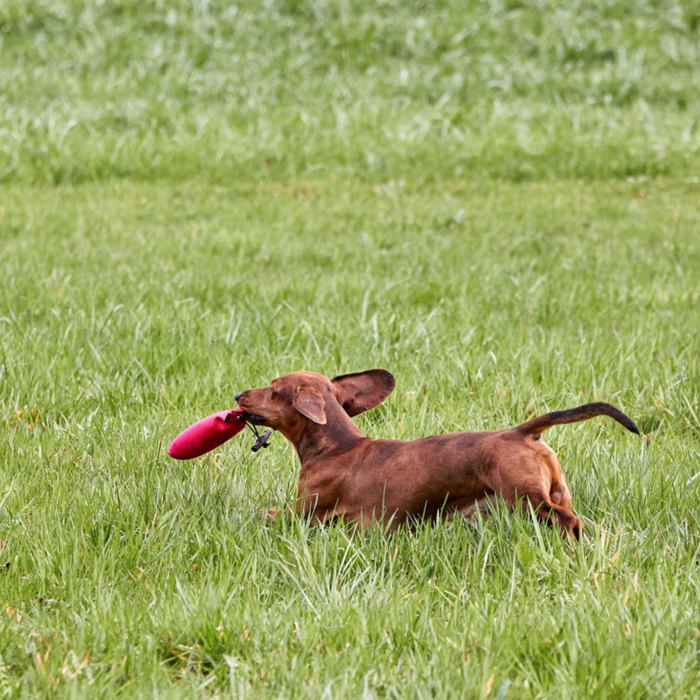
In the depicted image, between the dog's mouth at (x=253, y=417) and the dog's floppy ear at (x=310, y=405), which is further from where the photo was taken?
the dog's mouth at (x=253, y=417)

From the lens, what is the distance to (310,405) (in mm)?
2637

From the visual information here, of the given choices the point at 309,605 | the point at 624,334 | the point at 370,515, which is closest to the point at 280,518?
the point at 370,515

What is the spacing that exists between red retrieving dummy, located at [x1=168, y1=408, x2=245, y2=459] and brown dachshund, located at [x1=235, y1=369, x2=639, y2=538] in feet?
0.30

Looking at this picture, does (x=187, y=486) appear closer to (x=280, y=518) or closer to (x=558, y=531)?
(x=280, y=518)

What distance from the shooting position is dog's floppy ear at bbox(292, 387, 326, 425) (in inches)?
102

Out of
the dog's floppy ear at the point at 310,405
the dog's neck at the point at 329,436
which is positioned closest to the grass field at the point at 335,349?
the dog's neck at the point at 329,436

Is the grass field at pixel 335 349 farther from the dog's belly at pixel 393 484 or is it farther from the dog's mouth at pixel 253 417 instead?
the dog's mouth at pixel 253 417

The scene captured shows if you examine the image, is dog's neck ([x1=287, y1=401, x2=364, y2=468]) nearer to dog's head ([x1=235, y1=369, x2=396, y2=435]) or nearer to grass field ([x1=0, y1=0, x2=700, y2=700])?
dog's head ([x1=235, y1=369, x2=396, y2=435])

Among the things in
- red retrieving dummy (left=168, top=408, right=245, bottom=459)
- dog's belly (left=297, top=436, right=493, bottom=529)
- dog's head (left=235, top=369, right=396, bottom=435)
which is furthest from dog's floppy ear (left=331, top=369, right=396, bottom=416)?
red retrieving dummy (left=168, top=408, right=245, bottom=459)

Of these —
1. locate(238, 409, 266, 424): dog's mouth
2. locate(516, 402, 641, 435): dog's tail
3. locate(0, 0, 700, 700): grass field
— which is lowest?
Result: locate(0, 0, 700, 700): grass field

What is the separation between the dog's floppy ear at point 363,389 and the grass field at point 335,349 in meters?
0.39

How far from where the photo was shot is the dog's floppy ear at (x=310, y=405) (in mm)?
2602

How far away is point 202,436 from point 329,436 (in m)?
0.45

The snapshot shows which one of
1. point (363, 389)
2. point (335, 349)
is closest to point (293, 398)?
point (363, 389)
